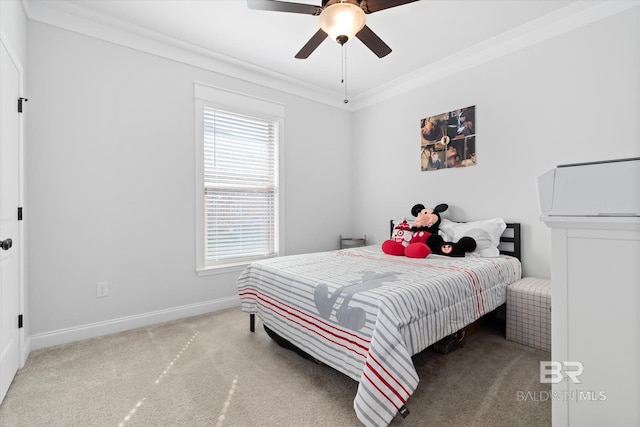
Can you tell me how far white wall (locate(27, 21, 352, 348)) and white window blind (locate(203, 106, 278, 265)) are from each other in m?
0.22

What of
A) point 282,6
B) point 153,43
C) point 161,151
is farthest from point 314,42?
point 161,151

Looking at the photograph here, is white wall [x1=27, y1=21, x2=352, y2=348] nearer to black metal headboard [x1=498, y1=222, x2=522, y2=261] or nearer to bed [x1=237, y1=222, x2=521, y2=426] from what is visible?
bed [x1=237, y1=222, x2=521, y2=426]

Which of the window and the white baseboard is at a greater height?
the window

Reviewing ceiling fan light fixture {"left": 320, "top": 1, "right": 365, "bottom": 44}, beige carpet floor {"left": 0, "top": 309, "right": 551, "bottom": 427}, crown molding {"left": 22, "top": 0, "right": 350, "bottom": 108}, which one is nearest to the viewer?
beige carpet floor {"left": 0, "top": 309, "right": 551, "bottom": 427}

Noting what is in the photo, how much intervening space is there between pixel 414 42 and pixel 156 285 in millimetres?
3460

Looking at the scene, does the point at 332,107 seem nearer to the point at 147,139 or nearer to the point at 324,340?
the point at 147,139

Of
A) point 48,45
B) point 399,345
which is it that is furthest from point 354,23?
point 48,45

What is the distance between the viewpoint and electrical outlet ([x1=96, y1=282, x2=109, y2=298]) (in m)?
2.61

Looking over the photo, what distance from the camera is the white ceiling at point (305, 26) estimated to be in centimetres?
245

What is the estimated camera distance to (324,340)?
1.77 m

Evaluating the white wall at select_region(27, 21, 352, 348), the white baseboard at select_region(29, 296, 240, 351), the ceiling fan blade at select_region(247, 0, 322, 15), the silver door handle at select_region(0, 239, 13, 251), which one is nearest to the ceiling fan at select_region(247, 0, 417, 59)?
the ceiling fan blade at select_region(247, 0, 322, 15)

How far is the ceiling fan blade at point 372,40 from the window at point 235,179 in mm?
1694

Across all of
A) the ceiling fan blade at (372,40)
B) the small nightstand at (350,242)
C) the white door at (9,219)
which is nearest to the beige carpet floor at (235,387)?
the white door at (9,219)

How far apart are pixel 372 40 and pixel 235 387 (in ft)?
8.36
